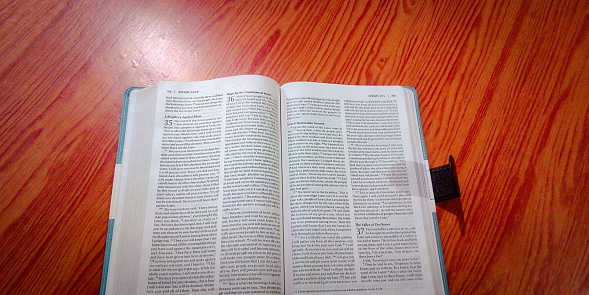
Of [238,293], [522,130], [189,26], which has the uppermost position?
[189,26]

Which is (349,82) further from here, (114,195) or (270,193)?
(114,195)

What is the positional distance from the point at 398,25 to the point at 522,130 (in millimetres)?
333

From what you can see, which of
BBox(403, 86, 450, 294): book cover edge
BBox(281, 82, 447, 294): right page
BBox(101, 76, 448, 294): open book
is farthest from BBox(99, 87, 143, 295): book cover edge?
BBox(403, 86, 450, 294): book cover edge

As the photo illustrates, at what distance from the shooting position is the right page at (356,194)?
0.56 m

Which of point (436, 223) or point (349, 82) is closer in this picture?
point (436, 223)

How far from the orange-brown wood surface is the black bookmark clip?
0.02 metres

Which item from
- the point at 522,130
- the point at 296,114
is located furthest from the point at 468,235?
the point at 296,114

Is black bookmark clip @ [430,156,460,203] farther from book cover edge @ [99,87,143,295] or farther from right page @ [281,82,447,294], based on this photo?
book cover edge @ [99,87,143,295]

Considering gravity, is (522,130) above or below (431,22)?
below

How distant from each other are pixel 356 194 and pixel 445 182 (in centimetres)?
16

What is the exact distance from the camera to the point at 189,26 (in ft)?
2.48

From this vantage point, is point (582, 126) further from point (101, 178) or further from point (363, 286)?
point (101, 178)

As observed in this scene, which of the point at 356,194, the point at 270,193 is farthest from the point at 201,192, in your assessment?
the point at 356,194

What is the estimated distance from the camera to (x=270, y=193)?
58 cm
